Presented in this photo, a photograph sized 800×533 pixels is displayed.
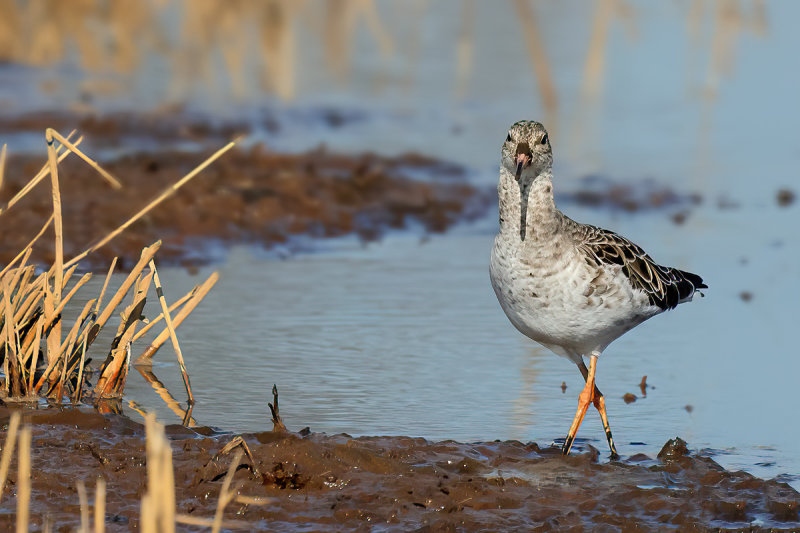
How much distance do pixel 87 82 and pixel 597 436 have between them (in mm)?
11672

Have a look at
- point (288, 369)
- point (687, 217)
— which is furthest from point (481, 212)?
point (288, 369)

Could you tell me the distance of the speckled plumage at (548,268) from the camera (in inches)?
233

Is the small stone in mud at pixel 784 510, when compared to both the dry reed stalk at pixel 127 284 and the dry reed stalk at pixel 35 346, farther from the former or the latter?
the dry reed stalk at pixel 35 346

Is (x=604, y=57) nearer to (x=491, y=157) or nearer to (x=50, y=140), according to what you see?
(x=491, y=157)

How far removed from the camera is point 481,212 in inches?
454

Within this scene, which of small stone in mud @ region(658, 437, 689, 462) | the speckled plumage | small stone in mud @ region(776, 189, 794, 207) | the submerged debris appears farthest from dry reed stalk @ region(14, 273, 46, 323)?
small stone in mud @ region(776, 189, 794, 207)

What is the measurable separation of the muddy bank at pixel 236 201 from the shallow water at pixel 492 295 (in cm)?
40

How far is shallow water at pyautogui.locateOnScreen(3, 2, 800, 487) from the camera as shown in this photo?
6.57 m

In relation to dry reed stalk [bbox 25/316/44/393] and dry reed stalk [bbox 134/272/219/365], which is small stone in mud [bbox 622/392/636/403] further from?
dry reed stalk [bbox 25/316/44/393]

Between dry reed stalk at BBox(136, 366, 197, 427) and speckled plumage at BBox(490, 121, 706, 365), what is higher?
speckled plumage at BBox(490, 121, 706, 365)

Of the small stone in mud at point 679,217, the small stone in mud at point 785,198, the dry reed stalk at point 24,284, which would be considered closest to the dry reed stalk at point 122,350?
the dry reed stalk at point 24,284

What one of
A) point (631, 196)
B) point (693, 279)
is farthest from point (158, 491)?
point (631, 196)

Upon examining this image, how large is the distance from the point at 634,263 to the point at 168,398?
7.86ft

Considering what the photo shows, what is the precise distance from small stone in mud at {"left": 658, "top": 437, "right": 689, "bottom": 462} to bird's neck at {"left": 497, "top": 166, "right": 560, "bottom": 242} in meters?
1.09
